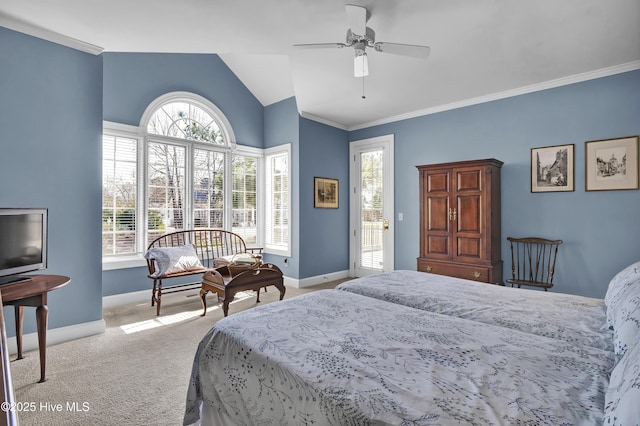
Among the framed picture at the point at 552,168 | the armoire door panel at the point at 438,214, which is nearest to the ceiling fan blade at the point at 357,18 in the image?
the armoire door panel at the point at 438,214

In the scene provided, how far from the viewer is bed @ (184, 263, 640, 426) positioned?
913 millimetres

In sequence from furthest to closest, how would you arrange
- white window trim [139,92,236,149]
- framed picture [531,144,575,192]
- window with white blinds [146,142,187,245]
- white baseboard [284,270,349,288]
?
1. white baseboard [284,270,349,288]
2. window with white blinds [146,142,187,245]
3. white window trim [139,92,236,149]
4. framed picture [531,144,575,192]

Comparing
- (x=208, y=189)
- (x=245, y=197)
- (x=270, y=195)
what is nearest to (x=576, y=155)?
(x=270, y=195)

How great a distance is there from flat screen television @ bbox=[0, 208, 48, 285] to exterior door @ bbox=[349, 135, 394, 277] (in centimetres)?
428

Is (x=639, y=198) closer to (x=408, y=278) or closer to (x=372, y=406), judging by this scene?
(x=408, y=278)

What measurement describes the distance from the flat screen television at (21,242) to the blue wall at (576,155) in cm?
463

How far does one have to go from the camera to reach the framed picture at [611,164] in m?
3.29

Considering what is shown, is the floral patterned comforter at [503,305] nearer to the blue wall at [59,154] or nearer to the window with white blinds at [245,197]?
the blue wall at [59,154]

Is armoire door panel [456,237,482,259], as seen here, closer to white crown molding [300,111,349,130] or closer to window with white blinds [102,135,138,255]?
white crown molding [300,111,349,130]

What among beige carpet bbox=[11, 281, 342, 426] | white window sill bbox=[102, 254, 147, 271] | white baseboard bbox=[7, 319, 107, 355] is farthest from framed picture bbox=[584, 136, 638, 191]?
white window sill bbox=[102, 254, 147, 271]

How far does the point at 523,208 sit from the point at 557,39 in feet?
6.20

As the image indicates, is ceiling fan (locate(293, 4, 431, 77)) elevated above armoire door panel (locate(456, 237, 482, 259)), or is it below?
above

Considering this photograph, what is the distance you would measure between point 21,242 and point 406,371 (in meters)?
2.96

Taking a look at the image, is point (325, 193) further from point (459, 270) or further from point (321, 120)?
point (459, 270)
